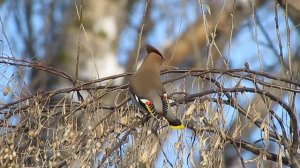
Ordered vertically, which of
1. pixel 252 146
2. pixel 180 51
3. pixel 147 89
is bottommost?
pixel 252 146

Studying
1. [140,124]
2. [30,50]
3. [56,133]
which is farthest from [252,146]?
[30,50]

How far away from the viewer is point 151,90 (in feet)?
13.5

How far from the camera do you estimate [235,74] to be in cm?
376

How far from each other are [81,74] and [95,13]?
2.53 feet

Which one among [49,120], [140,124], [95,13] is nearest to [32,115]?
[49,120]

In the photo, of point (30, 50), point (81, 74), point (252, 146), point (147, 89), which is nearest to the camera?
point (252, 146)

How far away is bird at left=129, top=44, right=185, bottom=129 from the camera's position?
146 inches

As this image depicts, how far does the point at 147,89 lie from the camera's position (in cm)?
415

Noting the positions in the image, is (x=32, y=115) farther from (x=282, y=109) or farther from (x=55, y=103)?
(x=282, y=109)

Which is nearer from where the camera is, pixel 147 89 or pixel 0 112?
pixel 0 112

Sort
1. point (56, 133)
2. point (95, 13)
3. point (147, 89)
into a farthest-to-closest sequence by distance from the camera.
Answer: point (95, 13)
point (147, 89)
point (56, 133)

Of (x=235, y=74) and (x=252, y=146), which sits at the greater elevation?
(x=235, y=74)

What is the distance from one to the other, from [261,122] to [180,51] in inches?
188

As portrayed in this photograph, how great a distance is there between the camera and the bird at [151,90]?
3.71m
